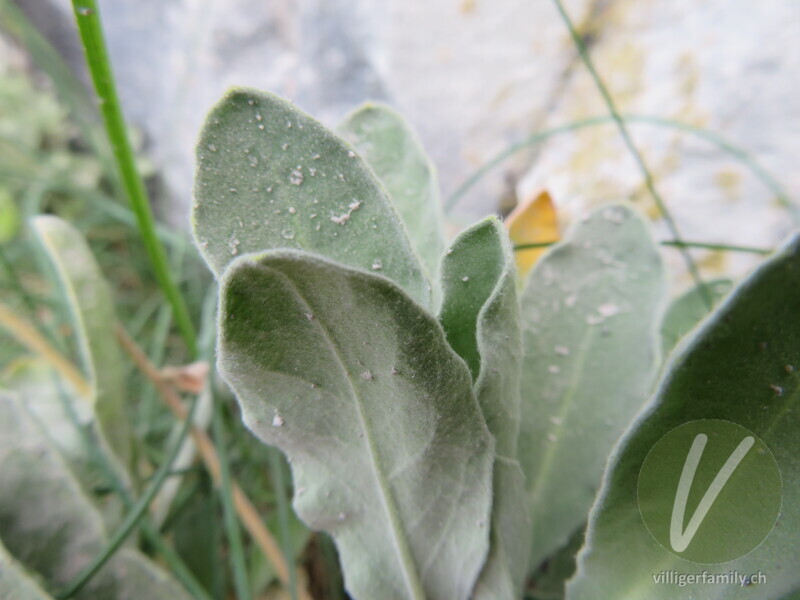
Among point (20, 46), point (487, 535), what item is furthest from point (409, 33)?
point (20, 46)

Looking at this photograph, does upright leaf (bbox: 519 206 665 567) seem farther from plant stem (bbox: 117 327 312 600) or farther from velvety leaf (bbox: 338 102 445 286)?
plant stem (bbox: 117 327 312 600)

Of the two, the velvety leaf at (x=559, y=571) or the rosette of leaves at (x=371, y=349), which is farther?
the velvety leaf at (x=559, y=571)

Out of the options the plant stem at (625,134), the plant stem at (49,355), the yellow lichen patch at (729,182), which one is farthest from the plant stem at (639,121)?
the plant stem at (49,355)

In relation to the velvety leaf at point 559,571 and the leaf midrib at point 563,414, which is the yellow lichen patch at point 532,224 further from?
the velvety leaf at point 559,571

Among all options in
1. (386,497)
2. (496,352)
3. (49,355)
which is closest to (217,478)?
(49,355)

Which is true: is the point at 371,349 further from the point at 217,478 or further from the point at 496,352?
the point at 217,478

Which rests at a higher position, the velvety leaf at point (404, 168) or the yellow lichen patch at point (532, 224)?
the velvety leaf at point (404, 168)
